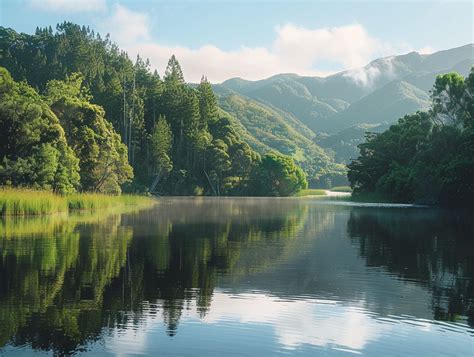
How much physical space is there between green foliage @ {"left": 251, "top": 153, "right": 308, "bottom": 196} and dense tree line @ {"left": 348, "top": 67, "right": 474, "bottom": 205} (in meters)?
42.0

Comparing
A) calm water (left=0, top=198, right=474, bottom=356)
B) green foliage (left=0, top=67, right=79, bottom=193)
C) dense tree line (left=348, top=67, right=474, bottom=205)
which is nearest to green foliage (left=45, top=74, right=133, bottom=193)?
green foliage (left=0, top=67, right=79, bottom=193)

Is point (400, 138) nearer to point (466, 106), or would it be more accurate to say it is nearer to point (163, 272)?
point (466, 106)

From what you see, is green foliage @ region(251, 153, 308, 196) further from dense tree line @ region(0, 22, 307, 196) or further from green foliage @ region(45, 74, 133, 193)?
green foliage @ region(45, 74, 133, 193)

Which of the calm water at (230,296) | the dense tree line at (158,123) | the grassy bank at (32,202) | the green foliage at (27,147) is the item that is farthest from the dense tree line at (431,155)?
the calm water at (230,296)

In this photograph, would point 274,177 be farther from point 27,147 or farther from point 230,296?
point 230,296

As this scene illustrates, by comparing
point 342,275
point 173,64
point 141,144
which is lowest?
point 342,275

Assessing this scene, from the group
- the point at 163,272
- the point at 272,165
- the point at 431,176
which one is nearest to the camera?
the point at 163,272

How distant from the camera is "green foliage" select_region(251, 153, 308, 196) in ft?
497

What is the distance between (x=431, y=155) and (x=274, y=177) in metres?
74.9

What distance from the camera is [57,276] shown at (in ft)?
56.9

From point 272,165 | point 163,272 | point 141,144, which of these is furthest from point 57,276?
point 272,165

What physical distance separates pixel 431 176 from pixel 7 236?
6502 centimetres

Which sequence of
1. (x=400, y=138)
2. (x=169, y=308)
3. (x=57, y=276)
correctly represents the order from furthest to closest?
1. (x=400, y=138)
2. (x=57, y=276)
3. (x=169, y=308)

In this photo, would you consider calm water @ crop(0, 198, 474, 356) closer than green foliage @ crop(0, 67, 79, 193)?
Yes
